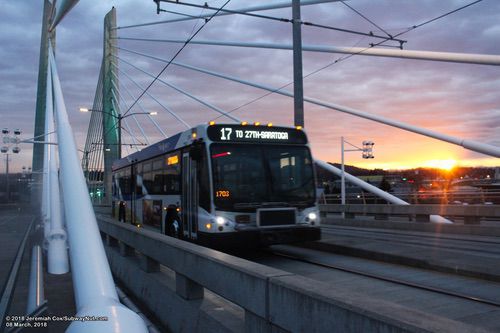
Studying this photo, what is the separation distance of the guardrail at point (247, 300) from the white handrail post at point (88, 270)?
1162mm

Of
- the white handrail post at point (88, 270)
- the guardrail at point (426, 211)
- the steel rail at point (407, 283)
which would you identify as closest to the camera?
the white handrail post at point (88, 270)

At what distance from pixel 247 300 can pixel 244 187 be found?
21.0 feet

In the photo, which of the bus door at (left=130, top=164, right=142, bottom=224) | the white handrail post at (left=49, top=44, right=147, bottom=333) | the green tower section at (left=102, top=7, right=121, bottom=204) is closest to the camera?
the white handrail post at (left=49, top=44, right=147, bottom=333)

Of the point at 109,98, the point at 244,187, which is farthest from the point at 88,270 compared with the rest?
the point at 109,98

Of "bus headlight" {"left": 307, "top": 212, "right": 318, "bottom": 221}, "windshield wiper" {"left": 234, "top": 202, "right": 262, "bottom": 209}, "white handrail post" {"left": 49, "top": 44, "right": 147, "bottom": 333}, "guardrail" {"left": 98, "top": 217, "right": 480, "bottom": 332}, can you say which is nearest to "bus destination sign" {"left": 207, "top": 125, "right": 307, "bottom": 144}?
"windshield wiper" {"left": 234, "top": 202, "right": 262, "bottom": 209}

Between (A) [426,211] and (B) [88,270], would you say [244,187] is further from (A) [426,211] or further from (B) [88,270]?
(A) [426,211]

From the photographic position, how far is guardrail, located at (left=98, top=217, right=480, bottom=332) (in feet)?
9.91

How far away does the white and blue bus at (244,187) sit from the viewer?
10.4 metres

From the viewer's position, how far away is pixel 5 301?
Result: 995 centimetres

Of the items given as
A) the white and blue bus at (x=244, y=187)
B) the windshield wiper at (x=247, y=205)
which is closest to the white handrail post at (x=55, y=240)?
the white and blue bus at (x=244, y=187)

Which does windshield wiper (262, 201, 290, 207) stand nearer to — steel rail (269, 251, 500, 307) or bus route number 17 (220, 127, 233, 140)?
steel rail (269, 251, 500, 307)

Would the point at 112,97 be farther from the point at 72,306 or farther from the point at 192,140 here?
the point at 72,306

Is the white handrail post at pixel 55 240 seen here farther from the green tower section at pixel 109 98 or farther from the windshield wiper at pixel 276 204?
the green tower section at pixel 109 98

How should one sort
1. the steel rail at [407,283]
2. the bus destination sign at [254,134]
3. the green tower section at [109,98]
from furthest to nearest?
the green tower section at [109,98] < the bus destination sign at [254,134] < the steel rail at [407,283]
